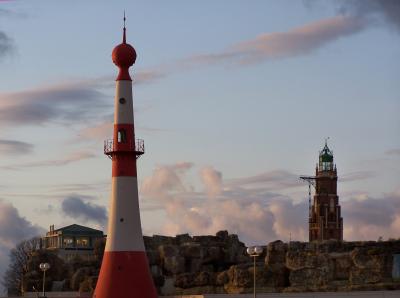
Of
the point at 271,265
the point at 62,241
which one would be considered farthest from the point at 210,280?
the point at 62,241

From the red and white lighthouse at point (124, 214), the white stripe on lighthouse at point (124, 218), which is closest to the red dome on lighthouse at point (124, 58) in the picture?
the red and white lighthouse at point (124, 214)

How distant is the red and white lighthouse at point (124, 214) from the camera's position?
6838 centimetres

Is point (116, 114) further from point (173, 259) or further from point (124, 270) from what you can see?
point (173, 259)

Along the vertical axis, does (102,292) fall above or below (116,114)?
below

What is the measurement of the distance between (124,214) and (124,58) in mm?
11197

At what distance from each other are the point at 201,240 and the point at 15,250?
43919 mm

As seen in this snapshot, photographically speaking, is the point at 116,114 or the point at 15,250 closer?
the point at 116,114

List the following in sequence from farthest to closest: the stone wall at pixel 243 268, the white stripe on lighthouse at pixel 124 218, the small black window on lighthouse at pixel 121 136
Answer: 1. the stone wall at pixel 243 268
2. the small black window on lighthouse at pixel 121 136
3. the white stripe on lighthouse at pixel 124 218

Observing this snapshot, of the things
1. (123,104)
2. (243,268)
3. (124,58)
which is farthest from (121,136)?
(243,268)

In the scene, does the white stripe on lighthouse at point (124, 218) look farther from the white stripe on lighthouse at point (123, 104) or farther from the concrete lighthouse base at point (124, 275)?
the white stripe on lighthouse at point (123, 104)

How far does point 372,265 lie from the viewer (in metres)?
108

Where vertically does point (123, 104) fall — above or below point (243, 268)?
above

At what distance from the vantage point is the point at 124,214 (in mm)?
68875

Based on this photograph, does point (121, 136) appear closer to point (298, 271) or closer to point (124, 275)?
point (124, 275)
